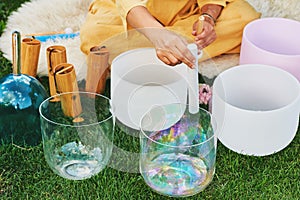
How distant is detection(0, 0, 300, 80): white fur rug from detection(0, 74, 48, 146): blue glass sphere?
10.0 inches

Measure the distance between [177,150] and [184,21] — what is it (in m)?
0.48

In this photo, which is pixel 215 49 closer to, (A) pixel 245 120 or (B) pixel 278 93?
(B) pixel 278 93

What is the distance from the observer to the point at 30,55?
165cm

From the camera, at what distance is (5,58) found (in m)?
1.85

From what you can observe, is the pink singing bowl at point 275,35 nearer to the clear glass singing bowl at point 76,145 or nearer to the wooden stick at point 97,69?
the wooden stick at point 97,69

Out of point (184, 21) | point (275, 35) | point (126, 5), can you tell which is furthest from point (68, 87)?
point (275, 35)

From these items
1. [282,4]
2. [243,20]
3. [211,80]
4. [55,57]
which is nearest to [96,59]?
[55,57]

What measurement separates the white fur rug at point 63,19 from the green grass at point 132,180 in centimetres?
35

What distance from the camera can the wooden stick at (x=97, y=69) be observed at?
160 centimetres

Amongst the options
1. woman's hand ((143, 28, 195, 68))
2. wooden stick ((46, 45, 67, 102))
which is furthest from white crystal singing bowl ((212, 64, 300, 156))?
wooden stick ((46, 45, 67, 102))

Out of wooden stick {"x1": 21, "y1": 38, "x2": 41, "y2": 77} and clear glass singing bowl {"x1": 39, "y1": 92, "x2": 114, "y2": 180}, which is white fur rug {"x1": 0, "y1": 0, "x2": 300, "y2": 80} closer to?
wooden stick {"x1": 21, "y1": 38, "x2": 41, "y2": 77}

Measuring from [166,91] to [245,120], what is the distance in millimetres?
200

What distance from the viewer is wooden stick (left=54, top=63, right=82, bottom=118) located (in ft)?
5.04

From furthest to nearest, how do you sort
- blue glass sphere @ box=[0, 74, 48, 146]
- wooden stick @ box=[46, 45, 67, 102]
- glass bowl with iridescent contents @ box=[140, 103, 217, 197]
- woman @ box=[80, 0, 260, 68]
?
woman @ box=[80, 0, 260, 68]
wooden stick @ box=[46, 45, 67, 102]
blue glass sphere @ box=[0, 74, 48, 146]
glass bowl with iridescent contents @ box=[140, 103, 217, 197]
